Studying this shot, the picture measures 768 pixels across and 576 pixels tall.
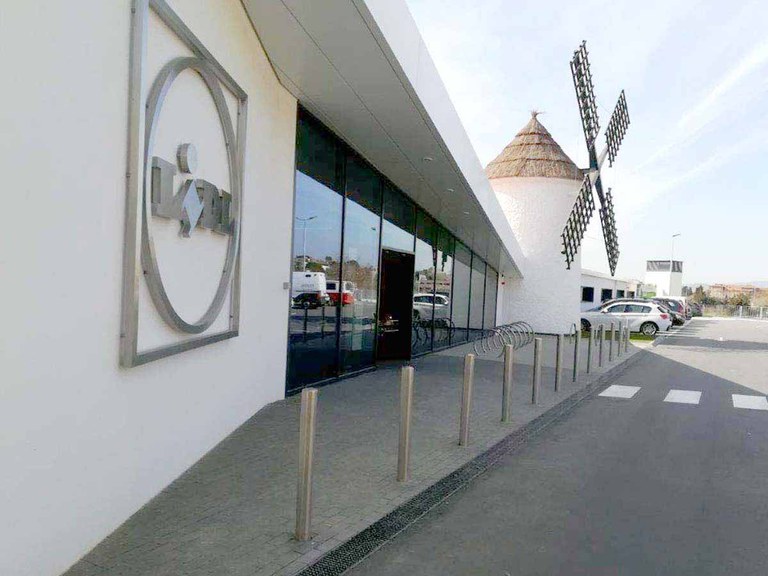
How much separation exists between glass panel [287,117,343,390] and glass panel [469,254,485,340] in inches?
427

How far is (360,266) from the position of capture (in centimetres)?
1095

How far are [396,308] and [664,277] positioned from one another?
55.6 metres

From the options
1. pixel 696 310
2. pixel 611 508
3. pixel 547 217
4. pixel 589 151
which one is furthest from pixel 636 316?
pixel 696 310

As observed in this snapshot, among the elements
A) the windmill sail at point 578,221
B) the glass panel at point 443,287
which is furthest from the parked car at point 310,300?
the windmill sail at point 578,221

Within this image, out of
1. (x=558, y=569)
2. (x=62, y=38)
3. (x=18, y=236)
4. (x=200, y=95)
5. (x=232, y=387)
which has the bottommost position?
(x=558, y=569)

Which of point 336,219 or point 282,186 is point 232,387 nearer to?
point 282,186

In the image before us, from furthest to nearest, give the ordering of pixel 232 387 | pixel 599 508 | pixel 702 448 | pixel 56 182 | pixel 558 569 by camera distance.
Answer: pixel 702 448 < pixel 232 387 < pixel 599 508 < pixel 558 569 < pixel 56 182

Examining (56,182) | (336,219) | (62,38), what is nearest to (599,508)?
(56,182)

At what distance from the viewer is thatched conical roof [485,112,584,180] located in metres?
25.5

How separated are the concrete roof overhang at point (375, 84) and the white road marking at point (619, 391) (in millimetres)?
4624

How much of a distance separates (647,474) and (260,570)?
4.18 meters

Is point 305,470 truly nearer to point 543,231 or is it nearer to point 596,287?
point 543,231

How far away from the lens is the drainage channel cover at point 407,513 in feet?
12.6

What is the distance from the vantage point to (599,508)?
5.14 meters
